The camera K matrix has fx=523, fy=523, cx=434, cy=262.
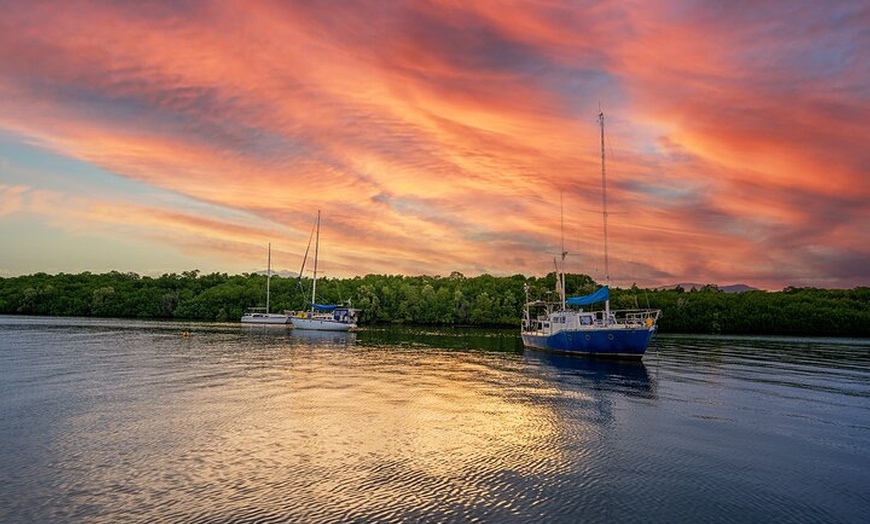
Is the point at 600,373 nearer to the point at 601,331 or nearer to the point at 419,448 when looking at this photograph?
the point at 601,331

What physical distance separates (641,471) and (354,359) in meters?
47.3

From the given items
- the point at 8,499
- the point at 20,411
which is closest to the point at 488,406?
the point at 8,499

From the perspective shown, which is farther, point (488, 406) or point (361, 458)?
point (488, 406)

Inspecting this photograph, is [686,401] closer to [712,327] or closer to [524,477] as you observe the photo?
[524,477]

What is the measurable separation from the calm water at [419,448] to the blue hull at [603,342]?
44.5 ft

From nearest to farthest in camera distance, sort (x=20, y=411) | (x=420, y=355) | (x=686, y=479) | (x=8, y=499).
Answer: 1. (x=8, y=499)
2. (x=686, y=479)
3. (x=20, y=411)
4. (x=420, y=355)

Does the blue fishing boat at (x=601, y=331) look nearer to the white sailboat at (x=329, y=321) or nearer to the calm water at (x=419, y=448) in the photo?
the calm water at (x=419, y=448)

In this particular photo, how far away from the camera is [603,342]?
6569 centimetres

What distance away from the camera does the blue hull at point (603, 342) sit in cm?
6272

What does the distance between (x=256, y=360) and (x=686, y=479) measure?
50550 mm

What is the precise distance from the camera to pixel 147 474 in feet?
62.3

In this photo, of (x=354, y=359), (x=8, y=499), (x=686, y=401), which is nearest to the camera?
(x=8, y=499)

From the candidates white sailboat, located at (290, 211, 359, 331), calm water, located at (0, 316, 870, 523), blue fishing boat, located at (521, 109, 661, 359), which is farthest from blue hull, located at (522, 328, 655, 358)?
white sailboat, located at (290, 211, 359, 331)

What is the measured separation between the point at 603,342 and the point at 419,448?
47.5 meters
